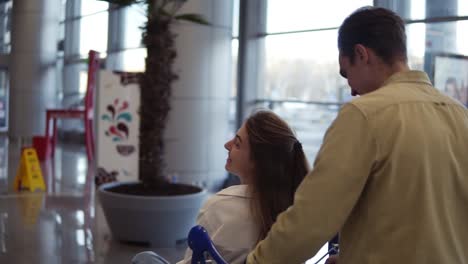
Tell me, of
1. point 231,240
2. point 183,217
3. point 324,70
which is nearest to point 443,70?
point 324,70

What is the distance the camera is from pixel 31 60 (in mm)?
13609

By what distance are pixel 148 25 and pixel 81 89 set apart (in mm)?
10513

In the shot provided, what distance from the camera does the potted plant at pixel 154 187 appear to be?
4.56 metres

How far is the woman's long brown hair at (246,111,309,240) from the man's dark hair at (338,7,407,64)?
0.46m

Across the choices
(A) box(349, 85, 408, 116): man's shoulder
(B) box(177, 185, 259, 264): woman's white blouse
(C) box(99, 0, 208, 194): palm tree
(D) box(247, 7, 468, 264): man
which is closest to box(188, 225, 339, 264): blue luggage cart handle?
(D) box(247, 7, 468, 264): man

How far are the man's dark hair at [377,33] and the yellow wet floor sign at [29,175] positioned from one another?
6.47 m

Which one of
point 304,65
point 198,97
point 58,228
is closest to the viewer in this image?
point 58,228

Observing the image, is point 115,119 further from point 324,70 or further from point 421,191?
point 421,191

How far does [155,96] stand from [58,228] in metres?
1.53

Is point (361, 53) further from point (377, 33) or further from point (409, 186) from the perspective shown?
point (409, 186)

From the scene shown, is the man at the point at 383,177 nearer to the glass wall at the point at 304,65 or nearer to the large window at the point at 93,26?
the glass wall at the point at 304,65

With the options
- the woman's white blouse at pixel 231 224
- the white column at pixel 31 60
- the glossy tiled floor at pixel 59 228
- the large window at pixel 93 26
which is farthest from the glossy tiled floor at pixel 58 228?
the large window at pixel 93 26

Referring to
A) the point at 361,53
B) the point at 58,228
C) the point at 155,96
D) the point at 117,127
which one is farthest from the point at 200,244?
the point at 117,127

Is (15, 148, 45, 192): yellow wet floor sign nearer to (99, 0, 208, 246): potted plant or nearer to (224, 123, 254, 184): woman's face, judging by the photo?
(99, 0, 208, 246): potted plant
